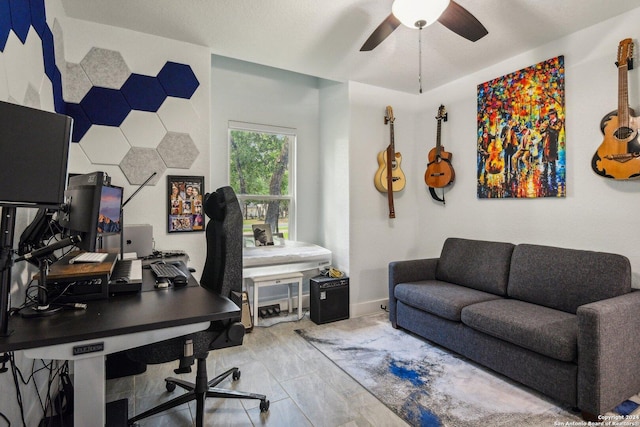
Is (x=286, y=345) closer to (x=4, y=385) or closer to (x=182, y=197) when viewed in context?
(x=182, y=197)

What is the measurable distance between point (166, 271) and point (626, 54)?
11.1 feet

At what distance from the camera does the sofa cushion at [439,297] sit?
2.69m

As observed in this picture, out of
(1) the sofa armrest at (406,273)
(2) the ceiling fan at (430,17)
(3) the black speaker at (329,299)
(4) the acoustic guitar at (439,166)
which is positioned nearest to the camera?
(2) the ceiling fan at (430,17)

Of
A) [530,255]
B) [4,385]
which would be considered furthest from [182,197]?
[530,255]

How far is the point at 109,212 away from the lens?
2160 millimetres

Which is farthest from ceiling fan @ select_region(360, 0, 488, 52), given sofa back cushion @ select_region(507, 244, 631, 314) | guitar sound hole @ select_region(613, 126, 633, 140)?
sofa back cushion @ select_region(507, 244, 631, 314)

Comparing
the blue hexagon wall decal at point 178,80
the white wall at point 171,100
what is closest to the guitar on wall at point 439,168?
the white wall at point 171,100

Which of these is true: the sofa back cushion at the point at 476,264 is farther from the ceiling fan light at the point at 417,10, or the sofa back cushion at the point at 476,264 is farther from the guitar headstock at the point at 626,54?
the ceiling fan light at the point at 417,10

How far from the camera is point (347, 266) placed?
12.4 ft

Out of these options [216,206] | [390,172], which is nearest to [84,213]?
[216,206]

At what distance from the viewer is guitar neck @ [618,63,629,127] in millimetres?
2354

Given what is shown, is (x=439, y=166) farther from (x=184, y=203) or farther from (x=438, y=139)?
(x=184, y=203)

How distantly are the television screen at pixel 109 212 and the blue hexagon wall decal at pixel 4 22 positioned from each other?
2.80 ft

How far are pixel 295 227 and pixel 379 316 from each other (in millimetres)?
1440
